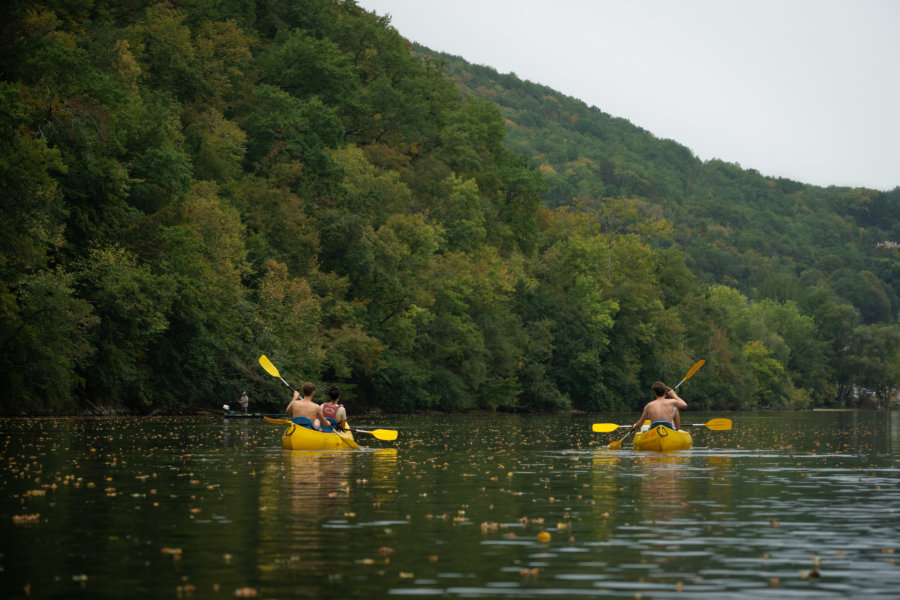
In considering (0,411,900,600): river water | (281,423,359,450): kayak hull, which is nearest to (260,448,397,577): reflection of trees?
(0,411,900,600): river water

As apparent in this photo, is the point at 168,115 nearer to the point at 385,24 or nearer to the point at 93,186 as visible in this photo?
the point at 93,186

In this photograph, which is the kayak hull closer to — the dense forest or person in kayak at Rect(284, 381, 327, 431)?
person in kayak at Rect(284, 381, 327, 431)

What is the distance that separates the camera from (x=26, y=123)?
53188 mm

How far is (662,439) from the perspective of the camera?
116 feet

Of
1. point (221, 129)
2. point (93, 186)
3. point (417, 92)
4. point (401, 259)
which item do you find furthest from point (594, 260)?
point (93, 186)

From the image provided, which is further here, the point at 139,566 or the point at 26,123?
the point at 26,123

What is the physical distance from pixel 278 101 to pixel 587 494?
69.2 meters

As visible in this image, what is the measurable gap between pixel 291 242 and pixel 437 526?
6426 cm

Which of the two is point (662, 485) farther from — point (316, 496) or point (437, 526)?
point (437, 526)

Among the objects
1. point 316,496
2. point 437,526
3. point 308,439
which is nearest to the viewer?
point 437,526

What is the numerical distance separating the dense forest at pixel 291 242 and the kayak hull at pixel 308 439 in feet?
64.4

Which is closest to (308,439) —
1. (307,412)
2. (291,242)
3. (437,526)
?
(307,412)

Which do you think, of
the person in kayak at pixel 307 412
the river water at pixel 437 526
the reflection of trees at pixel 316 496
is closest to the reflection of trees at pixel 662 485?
the river water at pixel 437 526

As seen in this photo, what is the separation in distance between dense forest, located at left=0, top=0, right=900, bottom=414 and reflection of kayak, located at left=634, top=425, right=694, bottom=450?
25.2m
